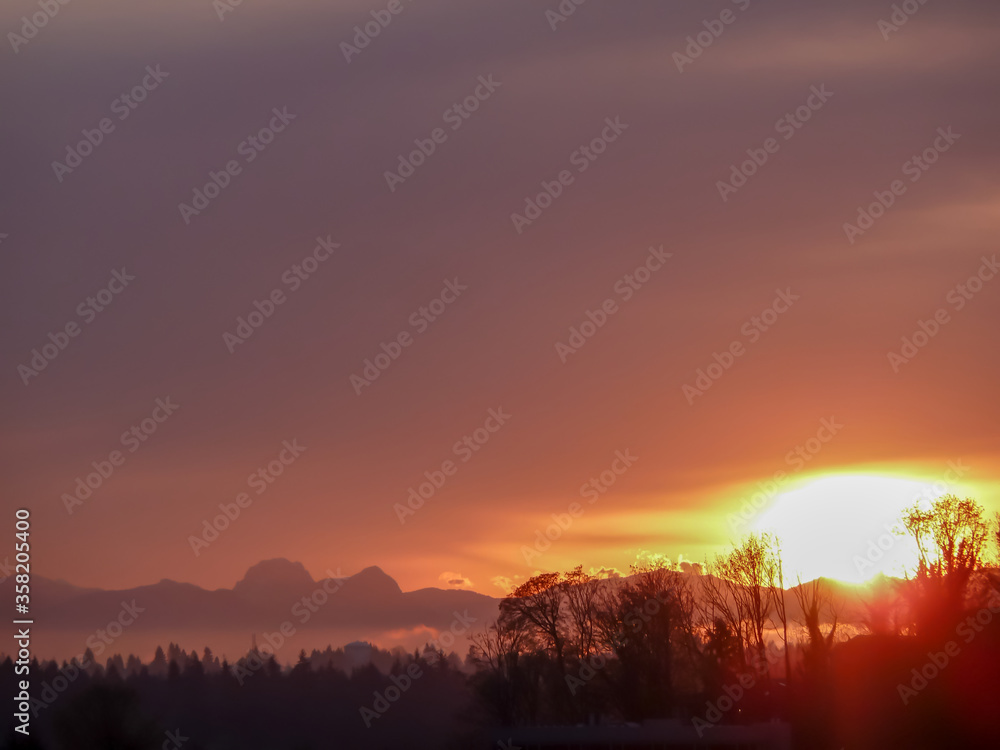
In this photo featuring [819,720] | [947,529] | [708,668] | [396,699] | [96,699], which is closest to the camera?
[819,720]

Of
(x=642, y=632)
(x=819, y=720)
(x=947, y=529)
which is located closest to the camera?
(x=819, y=720)

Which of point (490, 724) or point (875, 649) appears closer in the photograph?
point (875, 649)

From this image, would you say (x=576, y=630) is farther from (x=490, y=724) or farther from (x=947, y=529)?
(x=947, y=529)

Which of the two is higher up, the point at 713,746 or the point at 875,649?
the point at 875,649

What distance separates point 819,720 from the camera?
→ 7638 cm

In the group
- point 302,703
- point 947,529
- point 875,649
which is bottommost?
point 302,703

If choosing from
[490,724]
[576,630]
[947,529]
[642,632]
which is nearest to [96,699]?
[490,724]

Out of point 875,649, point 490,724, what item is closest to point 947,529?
point 875,649

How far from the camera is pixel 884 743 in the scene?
66.3m

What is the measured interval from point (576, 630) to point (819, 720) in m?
33.1

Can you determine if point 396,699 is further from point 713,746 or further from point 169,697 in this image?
point 713,746

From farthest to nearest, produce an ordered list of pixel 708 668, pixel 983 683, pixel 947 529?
pixel 708 668 → pixel 947 529 → pixel 983 683

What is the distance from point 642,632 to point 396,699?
81138 mm

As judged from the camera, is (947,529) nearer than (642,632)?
Yes
